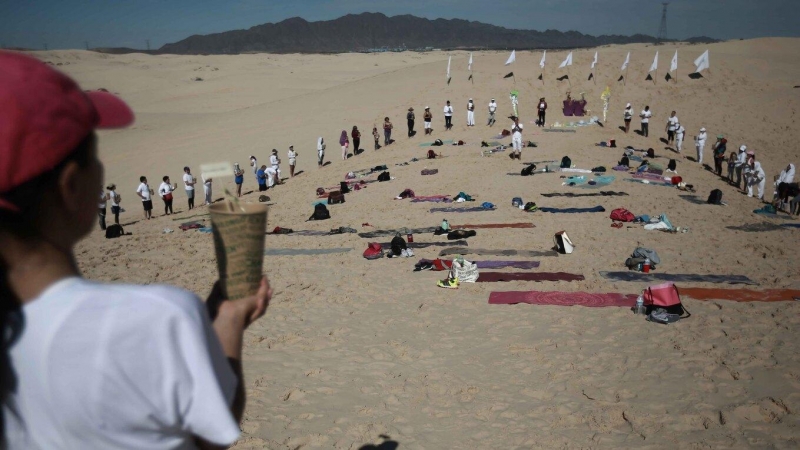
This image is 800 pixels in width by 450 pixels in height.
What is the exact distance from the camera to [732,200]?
58.1 ft

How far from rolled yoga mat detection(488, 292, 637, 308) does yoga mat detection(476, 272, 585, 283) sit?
0.68 metres

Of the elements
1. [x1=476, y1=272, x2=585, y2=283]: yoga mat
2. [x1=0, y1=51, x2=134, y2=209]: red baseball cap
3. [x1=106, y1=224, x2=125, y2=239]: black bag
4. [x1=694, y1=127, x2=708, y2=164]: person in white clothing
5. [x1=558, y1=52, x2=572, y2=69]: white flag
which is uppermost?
[x1=558, y1=52, x2=572, y2=69]: white flag

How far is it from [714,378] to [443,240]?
727 cm

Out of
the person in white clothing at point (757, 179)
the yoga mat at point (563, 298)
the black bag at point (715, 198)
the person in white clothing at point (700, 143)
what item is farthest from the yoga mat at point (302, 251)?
the person in white clothing at point (700, 143)

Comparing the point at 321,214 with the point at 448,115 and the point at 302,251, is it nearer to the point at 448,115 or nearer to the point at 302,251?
the point at 302,251

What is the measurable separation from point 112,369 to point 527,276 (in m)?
9.65

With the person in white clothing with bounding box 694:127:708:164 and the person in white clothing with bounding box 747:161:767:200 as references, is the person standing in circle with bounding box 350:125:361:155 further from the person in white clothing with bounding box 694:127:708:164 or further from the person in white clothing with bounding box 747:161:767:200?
the person in white clothing with bounding box 747:161:767:200

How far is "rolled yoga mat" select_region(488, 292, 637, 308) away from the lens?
356 inches

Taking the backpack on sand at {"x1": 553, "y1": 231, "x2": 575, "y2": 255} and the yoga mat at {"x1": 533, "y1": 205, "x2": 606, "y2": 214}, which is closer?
the backpack on sand at {"x1": 553, "y1": 231, "x2": 575, "y2": 255}

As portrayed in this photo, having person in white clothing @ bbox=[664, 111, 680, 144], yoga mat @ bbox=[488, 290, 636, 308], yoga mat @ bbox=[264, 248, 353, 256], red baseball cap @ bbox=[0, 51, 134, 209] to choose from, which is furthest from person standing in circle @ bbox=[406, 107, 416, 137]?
red baseball cap @ bbox=[0, 51, 134, 209]

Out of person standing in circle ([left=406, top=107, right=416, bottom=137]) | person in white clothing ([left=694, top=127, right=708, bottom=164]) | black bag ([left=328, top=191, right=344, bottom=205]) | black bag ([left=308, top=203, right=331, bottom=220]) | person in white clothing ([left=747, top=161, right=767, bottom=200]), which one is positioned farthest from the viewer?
person standing in circle ([left=406, top=107, right=416, bottom=137])

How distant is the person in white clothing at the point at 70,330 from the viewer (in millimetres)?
1189

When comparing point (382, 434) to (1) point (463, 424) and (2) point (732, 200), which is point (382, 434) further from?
(2) point (732, 200)

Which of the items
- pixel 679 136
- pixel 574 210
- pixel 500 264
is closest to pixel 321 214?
pixel 500 264
